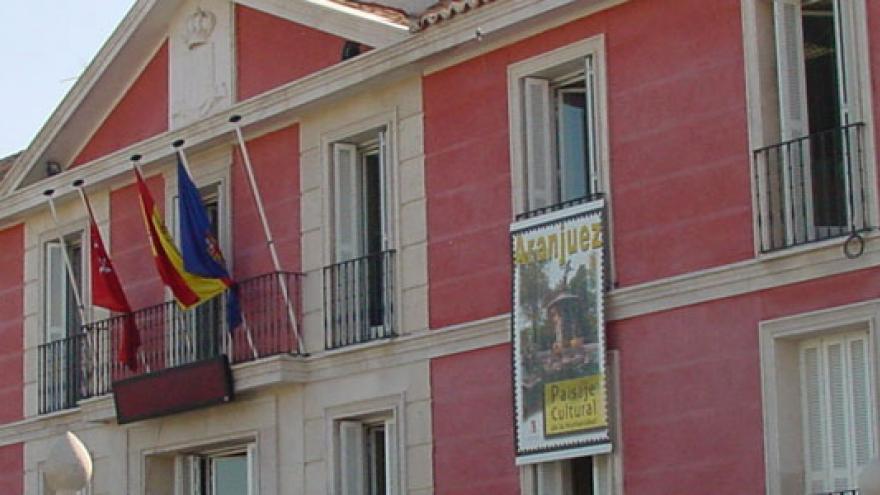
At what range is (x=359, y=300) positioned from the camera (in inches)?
1013

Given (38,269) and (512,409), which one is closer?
(512,409)

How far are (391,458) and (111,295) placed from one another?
439 cm

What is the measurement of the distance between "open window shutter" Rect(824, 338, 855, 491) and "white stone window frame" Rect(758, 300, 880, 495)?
202mm

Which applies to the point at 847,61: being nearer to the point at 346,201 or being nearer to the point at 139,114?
the point at 346,201

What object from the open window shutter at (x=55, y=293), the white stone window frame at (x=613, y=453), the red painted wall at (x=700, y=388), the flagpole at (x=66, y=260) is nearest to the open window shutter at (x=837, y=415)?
the red painted wall at (x=700, y=388)

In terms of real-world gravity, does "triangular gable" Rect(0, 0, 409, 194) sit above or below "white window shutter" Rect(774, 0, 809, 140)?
above

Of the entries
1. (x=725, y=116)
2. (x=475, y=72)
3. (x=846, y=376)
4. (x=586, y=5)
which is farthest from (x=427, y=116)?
(x=846, y=376)

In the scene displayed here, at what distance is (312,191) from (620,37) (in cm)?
461

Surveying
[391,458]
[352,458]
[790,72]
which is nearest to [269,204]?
[352,458]

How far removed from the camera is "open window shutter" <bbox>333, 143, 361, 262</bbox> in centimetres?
2620

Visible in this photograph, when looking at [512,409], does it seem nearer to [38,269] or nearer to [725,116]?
[725,116]

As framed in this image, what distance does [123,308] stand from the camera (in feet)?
92.2

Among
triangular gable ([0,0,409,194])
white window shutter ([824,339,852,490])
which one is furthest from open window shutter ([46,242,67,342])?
white window shutter ([824,339,852,490])

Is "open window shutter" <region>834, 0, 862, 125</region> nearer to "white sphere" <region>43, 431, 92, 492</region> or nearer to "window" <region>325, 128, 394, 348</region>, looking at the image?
"window" <region>325, 128, 394, 348</region>
